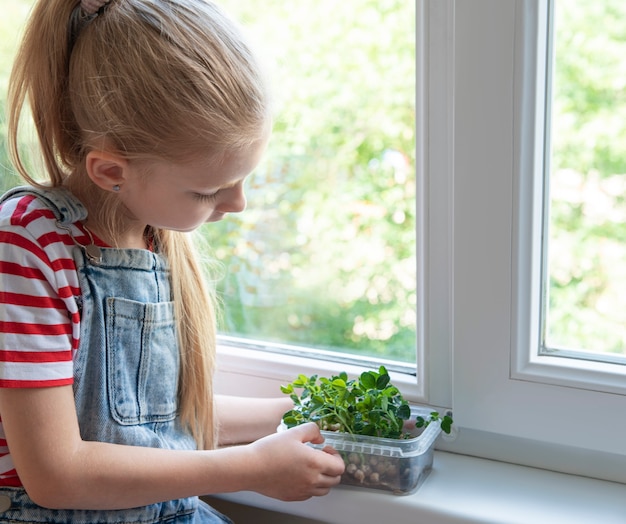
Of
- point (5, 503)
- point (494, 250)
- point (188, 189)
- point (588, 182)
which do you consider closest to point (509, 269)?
point (494, 250)

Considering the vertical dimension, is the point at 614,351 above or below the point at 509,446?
above

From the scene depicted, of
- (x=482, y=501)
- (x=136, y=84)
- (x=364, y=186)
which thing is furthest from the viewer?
(x=364, y=186)

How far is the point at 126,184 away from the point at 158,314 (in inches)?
6.5

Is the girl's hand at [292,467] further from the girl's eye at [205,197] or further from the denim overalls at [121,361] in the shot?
the girl's eye at [205,197]

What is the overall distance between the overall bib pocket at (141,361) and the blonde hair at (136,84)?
111 mm

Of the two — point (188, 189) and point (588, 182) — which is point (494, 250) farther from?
point (188, 189)

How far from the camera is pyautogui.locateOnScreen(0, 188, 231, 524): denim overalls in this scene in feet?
2.61

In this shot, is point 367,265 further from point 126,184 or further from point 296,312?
point 126,184

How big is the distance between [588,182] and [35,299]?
2.01ft

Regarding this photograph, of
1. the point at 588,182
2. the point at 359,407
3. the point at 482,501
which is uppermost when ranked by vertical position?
the point at 588,182

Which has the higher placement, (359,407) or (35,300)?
(35,300)

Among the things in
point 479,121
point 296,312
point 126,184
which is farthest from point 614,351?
point 126,184

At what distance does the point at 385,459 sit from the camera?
A: 86cm

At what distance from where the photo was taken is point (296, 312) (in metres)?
1.17
